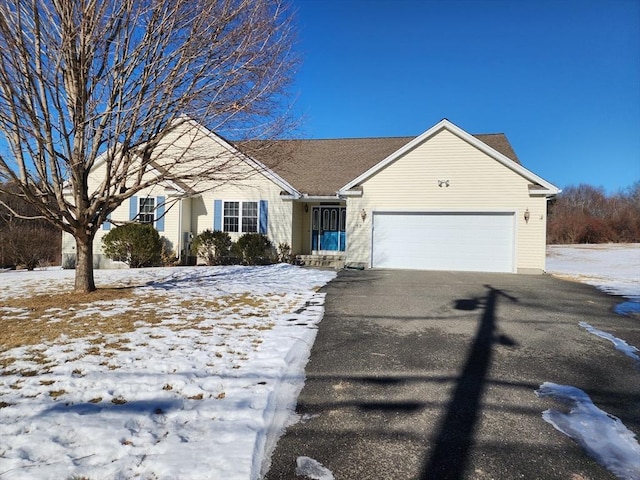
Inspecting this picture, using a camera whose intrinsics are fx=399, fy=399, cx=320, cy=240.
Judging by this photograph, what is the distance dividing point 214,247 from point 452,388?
13.0 m

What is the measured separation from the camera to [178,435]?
2965 mm

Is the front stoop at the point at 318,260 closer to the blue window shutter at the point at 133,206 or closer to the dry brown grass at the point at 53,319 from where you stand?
the blue window shutter at the point at 133,206

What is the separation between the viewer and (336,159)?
1967 centimetres

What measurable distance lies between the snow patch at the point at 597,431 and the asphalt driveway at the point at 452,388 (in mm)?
92

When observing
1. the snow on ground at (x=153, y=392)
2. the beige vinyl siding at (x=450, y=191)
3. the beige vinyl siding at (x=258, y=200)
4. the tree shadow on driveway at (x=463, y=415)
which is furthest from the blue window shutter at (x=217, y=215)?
the tree shadow on driveway at (x=463, y=415)

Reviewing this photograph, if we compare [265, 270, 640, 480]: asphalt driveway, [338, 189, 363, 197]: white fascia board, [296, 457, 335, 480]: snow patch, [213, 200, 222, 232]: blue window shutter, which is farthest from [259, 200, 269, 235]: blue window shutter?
[296, 457, 335, 480]: snow patch

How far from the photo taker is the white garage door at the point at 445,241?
47.2 feet

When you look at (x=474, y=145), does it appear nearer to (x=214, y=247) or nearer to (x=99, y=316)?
(x=214, y=247)

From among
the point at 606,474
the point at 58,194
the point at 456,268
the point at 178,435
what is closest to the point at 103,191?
the point at 58,194

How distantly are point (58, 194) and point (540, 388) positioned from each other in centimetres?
844

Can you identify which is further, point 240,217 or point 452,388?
point 240,217

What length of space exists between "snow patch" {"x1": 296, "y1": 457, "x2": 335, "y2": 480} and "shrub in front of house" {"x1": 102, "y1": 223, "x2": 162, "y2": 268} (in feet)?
43.4

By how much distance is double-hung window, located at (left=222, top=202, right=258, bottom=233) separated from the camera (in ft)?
54.1

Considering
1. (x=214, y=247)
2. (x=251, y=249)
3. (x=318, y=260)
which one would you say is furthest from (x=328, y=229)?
(x=214, y=247)
